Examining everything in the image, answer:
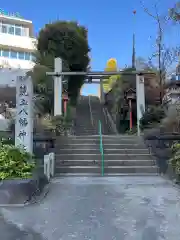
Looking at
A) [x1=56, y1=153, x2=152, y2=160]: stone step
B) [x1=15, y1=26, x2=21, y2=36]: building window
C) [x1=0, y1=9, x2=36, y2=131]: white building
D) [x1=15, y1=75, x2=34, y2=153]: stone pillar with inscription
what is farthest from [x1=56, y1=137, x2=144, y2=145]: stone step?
[x1=15, y1=26, x2=21, y2=36]: building window

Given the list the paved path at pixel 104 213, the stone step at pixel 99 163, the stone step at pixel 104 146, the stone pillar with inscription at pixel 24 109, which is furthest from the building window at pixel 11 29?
the paved path at pixel 104 213

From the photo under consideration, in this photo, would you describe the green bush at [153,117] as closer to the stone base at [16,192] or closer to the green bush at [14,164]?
the green bush at [14,164]

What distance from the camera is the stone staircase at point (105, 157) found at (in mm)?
10516

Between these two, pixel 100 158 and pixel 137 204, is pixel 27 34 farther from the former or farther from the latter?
pixel 137 204

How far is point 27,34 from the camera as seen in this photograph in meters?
43.2

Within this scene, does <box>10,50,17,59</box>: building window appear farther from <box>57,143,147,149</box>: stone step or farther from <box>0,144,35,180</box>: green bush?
<box>0,144,35,180</box>: green bush

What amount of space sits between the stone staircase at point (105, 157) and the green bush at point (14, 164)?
2.94 meters

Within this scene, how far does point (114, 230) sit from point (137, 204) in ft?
5.57

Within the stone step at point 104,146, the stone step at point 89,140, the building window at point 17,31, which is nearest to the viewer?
the stone step at point 104,146

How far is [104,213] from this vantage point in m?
5.73

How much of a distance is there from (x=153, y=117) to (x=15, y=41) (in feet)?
101

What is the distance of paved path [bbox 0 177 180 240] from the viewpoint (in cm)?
465

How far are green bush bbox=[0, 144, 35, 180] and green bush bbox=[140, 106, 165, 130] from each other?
→ 8.40m

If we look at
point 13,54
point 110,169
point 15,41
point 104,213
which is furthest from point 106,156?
point 15,41
